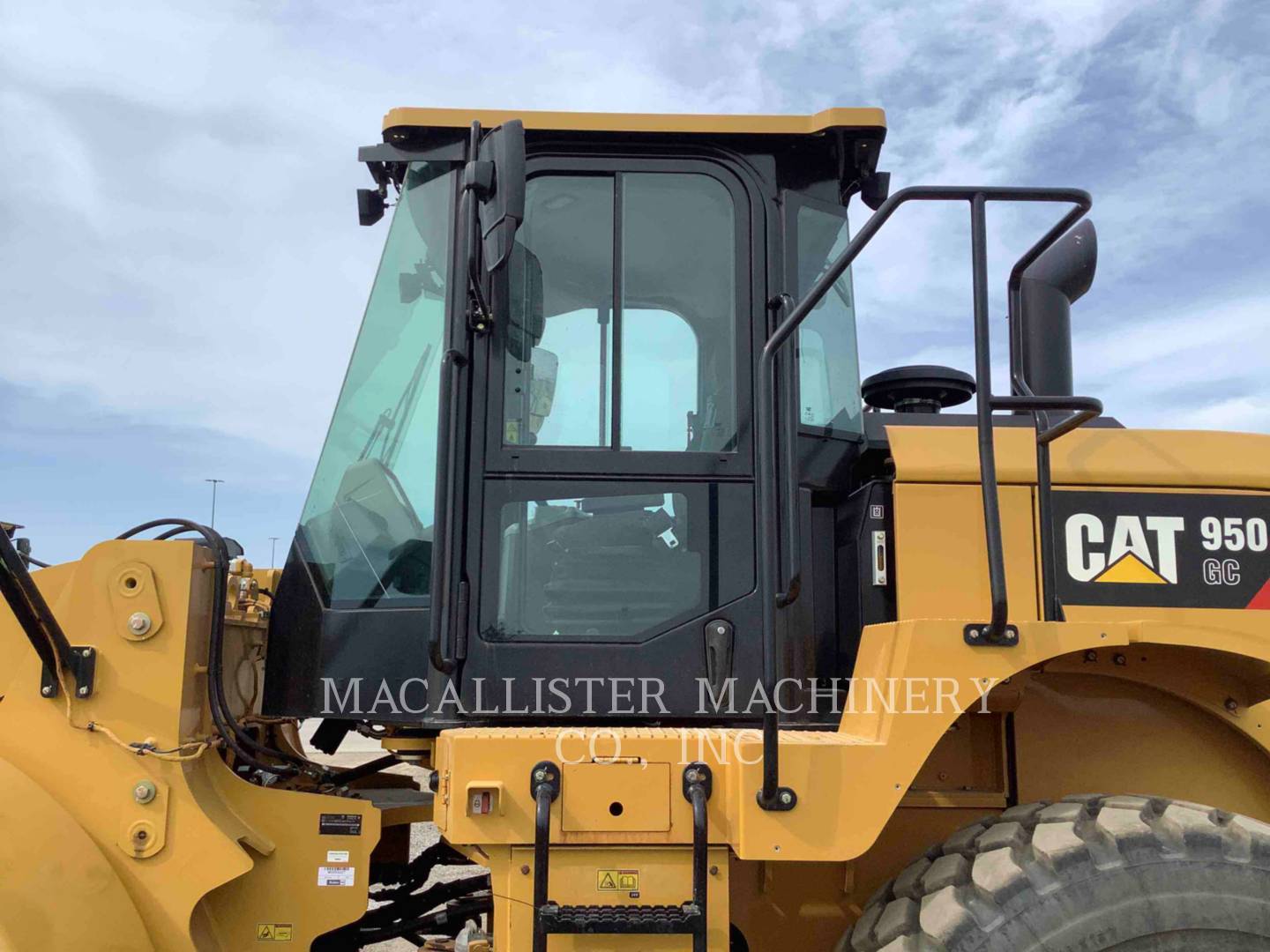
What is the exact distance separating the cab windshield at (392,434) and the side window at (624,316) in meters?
0.29

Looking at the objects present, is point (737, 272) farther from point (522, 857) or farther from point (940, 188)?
point (522, 857)

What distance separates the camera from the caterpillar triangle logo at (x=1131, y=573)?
9.93 feet

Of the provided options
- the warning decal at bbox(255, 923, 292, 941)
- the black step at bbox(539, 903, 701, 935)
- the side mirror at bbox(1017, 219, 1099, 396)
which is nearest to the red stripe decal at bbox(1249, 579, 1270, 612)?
the side mirror at bbox(1017, 219, 1099, 396)

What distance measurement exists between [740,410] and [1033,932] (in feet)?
4.96

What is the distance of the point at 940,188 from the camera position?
267cm

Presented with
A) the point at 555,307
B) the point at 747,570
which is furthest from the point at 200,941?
the point at 555,307

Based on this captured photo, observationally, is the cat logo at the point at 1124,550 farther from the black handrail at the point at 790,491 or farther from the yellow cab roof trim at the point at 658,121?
the yellow cab roof trim at the point at 658,121

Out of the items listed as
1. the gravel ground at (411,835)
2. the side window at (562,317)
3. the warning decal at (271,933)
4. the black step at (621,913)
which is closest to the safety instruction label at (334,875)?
the warning decal at (271,933)

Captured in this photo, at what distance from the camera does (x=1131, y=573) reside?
3033 millimetres

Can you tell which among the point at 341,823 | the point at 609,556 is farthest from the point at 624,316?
the point at 341,823

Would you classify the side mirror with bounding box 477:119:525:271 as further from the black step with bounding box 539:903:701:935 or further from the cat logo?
the cat logo

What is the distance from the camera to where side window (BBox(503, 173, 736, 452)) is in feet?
9.97

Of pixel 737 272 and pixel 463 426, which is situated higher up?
pixel 737 272

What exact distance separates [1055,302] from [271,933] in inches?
116
